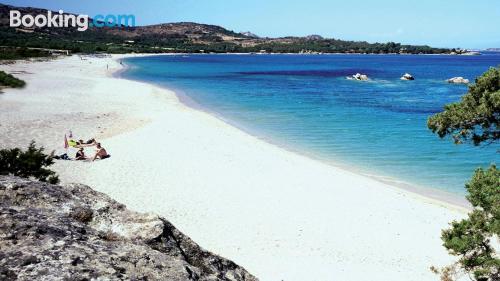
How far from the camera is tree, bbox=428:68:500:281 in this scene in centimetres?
796

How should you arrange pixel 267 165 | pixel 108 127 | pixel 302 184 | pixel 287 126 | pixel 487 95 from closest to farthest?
pixel 487 95 < pixel 302 184 < pixel 267 165 < pixel 108 127 < pixel 287 126

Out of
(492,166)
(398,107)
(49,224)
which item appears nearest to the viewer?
(49,224)

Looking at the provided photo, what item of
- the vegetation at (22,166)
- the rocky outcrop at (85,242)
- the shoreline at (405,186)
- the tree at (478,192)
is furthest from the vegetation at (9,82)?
the rocky outcrop at (85,242)

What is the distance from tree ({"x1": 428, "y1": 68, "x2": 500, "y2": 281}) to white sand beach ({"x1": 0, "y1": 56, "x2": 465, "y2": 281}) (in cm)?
351

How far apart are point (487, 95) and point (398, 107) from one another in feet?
134

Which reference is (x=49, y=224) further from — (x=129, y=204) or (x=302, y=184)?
(x=302, y=184)

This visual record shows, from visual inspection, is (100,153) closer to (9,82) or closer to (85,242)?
(85,242)

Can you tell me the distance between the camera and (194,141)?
2612 cm

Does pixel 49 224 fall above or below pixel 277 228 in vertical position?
above

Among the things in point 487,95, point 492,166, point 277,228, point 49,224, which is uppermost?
point 487,95

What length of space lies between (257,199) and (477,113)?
9149 millimetres

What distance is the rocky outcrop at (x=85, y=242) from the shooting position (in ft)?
8.18

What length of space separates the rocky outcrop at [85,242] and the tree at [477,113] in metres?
8.23

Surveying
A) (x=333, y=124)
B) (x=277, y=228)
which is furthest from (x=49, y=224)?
(x=333, y=124)
